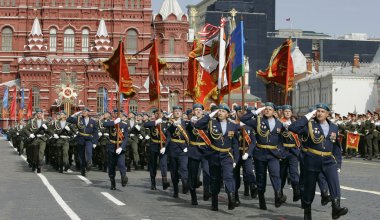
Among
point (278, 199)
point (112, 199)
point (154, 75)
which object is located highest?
point (154, 75)

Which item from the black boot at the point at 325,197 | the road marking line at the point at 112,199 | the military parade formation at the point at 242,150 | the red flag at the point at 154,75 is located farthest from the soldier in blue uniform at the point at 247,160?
the red flag at the point at 154,75

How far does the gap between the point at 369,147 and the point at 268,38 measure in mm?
112932

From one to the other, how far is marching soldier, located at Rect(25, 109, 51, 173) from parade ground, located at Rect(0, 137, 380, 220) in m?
2.92

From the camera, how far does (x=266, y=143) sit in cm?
1540

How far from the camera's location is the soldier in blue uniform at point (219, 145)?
1460 centimetres

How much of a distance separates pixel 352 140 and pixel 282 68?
16.3 metres

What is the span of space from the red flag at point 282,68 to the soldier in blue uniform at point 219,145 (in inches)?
188

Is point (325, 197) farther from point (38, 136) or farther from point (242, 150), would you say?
point (38, 136)

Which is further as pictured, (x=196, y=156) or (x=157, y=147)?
(x=157, y=147)

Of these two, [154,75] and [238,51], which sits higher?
[238,51]

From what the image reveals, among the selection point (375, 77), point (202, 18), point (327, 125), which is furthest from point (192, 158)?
point (202, 18)

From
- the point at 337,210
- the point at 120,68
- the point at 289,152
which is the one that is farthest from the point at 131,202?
the point at 120,68

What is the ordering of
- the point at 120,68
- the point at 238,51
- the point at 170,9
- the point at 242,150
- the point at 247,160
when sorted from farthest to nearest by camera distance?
the point at 170,9 → the point at 120,68 → the point at 238,51 → the point at 242,150 → the point at 247,160

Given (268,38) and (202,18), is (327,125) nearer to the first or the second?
(268,38)
